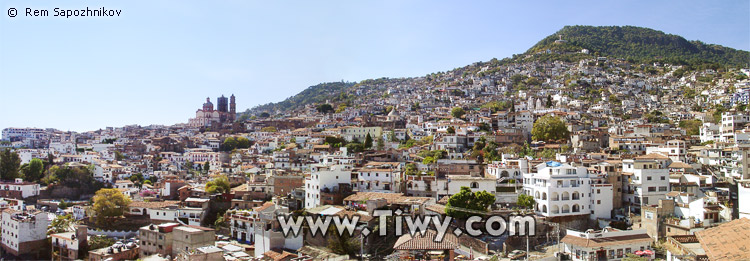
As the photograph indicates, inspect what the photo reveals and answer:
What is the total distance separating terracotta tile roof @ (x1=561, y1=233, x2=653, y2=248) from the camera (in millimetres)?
18036

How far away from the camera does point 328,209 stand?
80.2 feet

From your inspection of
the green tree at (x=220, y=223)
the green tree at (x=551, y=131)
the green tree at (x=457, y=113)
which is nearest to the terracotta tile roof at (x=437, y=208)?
the green tree at (x=220, y=223)

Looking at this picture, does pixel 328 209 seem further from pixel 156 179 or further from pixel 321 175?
pixel 156 179

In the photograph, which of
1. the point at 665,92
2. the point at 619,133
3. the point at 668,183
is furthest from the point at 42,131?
the point at 665,92

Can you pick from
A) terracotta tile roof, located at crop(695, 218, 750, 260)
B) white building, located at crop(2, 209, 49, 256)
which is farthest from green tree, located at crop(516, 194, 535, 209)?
white building, located at crop(2, 209, 49, 256)

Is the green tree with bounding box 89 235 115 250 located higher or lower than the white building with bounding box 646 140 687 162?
lower

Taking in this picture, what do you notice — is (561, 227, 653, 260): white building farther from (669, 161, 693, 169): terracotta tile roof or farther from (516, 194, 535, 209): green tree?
(669, 161, 693, 169): terracotta tile roof

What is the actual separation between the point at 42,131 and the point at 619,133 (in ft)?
218

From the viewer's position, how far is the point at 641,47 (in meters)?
103

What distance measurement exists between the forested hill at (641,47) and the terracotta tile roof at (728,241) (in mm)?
78945

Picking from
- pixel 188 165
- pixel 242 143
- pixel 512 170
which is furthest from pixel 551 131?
pixel 242 143

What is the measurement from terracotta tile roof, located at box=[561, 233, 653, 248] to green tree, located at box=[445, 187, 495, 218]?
4315 mm

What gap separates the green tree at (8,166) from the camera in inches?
1565

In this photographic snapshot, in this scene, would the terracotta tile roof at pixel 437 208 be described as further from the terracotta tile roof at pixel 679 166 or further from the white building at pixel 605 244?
the terracotta tile roof at pixel 679 166
